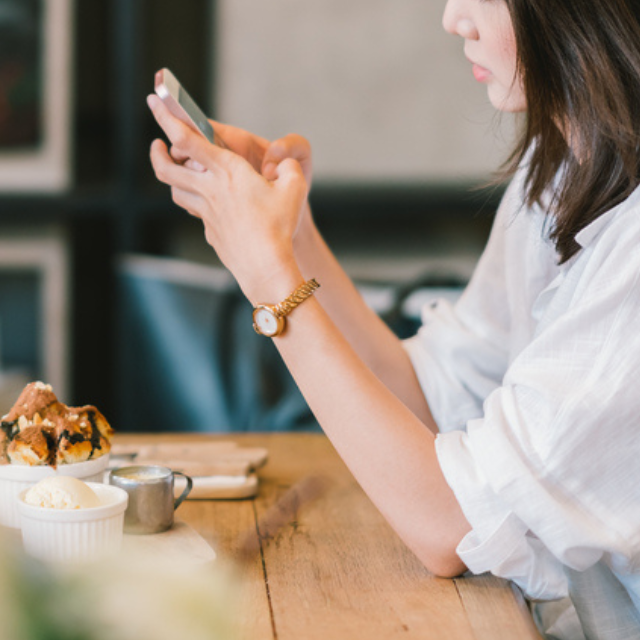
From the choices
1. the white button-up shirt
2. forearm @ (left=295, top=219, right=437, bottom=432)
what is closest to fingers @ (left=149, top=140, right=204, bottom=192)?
forearm @ (left=295, top=219, right=437, bottom=432)

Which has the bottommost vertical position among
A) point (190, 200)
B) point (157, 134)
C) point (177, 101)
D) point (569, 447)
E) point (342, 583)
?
point (157, 134)

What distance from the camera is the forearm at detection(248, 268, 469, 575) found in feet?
3.06

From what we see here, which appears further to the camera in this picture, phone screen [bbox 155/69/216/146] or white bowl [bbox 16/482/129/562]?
phone screen [bbox 155/69/216/146]

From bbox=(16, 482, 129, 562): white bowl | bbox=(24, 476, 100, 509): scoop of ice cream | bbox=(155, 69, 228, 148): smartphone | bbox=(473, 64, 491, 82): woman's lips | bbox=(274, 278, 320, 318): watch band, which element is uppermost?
→ bbox=(473, 64, 491, 82): woman's lips

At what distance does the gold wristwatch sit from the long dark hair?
0.29m

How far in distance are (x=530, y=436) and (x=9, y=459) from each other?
1.55ft

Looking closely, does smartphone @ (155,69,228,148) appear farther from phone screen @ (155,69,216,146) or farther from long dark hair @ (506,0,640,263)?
long dark hair @ (506,0,640,263)

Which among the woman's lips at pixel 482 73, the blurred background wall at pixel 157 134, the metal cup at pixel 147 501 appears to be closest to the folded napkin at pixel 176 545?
the metal cup at pixel 147 501

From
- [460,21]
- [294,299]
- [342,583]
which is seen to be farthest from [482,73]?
[342,583]

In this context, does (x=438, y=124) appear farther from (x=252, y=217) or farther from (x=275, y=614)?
(x=275, y=614)

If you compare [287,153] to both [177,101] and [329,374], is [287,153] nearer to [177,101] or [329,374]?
[177,101]

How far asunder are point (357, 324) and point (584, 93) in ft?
1.53

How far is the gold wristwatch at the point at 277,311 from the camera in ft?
3.21

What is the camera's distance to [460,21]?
1.08 meters
